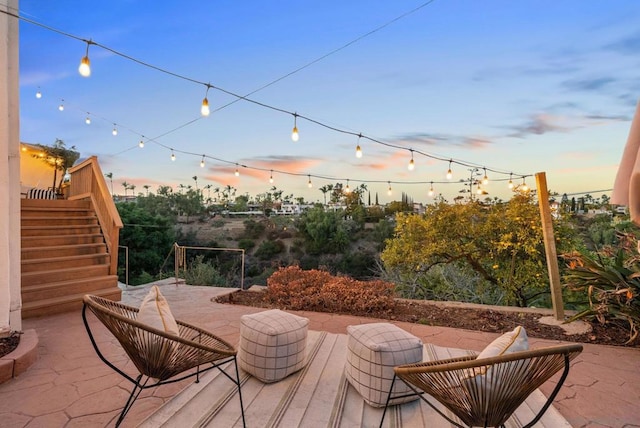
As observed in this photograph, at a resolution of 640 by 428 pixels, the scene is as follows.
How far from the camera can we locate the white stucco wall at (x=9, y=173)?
2.93m

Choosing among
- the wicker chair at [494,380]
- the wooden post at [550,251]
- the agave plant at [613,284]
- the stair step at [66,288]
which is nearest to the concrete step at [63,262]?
the stair step at [66,288]

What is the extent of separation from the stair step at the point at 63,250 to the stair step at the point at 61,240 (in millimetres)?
93

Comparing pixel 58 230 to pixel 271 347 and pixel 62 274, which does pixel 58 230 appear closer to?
pixel 62 274

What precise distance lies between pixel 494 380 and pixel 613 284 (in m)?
3.28

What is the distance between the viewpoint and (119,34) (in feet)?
20.1

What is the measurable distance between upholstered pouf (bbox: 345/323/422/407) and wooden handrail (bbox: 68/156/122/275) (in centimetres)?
459

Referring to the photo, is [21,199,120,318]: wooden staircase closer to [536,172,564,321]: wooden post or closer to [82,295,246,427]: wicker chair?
[82,295,246,427]: wicker chair

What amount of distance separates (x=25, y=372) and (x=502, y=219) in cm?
668

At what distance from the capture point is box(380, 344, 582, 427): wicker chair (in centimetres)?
130

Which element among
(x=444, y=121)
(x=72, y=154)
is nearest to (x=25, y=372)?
(x=444, y=121)

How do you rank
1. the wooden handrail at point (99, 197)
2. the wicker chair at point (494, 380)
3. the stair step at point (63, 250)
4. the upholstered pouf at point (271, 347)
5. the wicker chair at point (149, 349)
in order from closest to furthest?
the wicker chair at point (494, 380) < the wicker chair at point (149, 349) < the upholstered pouf at point (271, 347) < the stair step at point (63, 250) < the wooden handrail at point (99, 197)

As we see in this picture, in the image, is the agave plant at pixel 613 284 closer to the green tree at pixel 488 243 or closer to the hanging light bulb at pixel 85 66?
the green tree at pixel 488 243

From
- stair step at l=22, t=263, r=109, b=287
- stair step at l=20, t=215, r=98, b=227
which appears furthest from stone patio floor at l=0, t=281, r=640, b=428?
stair step at l=20, t=215, r=98, b=227

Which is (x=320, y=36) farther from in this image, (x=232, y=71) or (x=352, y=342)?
(x=352, y=342)
